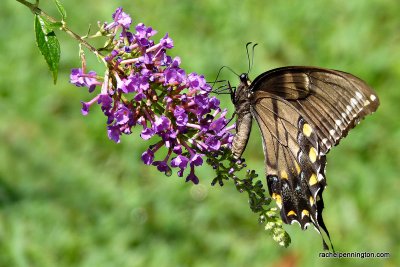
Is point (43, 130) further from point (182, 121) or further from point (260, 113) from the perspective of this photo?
point (182, 121)

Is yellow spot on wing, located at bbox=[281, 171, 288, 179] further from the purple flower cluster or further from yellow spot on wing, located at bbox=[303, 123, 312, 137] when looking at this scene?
the purple flower cluster

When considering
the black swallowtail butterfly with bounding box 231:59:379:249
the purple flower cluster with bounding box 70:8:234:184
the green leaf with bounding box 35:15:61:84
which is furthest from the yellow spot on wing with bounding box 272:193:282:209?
the green leaf with bounding box 35:15:61:84

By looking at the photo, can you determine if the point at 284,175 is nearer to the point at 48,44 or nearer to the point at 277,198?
the point at 277,198

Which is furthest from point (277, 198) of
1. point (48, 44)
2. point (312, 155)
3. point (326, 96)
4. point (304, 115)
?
point (48, 44)

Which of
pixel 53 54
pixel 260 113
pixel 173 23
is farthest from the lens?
pixel 173 23

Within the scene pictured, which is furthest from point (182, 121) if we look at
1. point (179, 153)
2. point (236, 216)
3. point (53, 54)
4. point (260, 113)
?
point (236, 216)

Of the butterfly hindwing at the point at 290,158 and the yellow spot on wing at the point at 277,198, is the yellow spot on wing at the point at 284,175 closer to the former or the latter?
the butterfly hindwing at the point at 290,158
